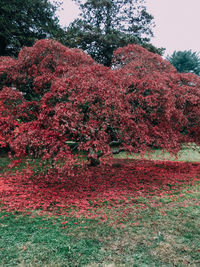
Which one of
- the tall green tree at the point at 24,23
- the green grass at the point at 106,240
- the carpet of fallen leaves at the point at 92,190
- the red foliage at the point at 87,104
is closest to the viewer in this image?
the green grass at the point at 106,240

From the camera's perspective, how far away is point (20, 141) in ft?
20.4

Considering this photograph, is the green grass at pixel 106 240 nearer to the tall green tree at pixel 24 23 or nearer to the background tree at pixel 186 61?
the tall green tree at pixel 24 23

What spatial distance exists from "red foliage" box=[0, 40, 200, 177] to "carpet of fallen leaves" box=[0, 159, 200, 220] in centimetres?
94

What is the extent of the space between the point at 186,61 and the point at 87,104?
31.6 m

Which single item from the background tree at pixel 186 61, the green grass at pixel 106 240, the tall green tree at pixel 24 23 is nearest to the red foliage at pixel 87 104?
the green grass at pixel 106 240

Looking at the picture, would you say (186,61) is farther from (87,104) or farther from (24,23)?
(87,104)

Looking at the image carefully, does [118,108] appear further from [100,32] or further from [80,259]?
[100,32]

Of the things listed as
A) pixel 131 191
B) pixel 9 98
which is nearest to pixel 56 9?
pixel 9 98

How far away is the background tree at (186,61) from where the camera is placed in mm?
32781

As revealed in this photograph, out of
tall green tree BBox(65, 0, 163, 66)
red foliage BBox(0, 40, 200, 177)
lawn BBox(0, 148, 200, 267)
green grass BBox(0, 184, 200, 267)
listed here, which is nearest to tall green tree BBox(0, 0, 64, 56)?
tall green tree BBox(65, 0, 163, 66)

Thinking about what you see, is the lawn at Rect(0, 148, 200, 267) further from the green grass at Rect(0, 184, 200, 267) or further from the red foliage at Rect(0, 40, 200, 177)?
the red foliage at Rect(0, 40, 200, 177)

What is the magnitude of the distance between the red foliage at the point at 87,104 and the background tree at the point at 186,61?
27.0 meters

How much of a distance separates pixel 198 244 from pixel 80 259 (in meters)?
2.13

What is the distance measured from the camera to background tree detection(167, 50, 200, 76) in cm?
3278
